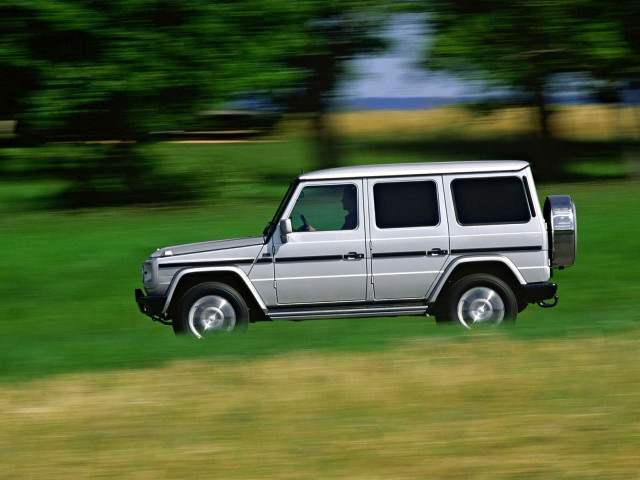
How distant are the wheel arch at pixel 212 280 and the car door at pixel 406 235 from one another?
1210 millimetres

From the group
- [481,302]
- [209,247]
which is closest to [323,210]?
[209,247]

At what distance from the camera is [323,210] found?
10.0m

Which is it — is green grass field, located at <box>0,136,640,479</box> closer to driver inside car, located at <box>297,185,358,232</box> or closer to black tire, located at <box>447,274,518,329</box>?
black tire, located at <box>447,274,518,329</box>

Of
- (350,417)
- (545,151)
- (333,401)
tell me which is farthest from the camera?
(545,151)

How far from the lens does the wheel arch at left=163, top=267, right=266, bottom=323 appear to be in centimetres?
973

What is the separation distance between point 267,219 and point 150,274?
9094 mm

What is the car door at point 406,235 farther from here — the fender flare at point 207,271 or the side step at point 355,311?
the fender flare at point 207,271

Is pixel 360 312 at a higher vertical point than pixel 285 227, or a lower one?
lower

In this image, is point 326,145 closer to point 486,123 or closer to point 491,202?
point 486,123

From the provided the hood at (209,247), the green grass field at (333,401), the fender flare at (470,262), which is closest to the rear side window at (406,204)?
the fender flare at (470,262)

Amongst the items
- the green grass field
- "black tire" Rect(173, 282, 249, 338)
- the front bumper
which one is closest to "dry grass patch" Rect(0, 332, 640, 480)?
the green grass field

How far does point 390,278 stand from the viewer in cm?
989

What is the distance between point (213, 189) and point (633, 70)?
10.6 meters

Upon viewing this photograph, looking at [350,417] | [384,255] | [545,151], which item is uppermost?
[384,255]
